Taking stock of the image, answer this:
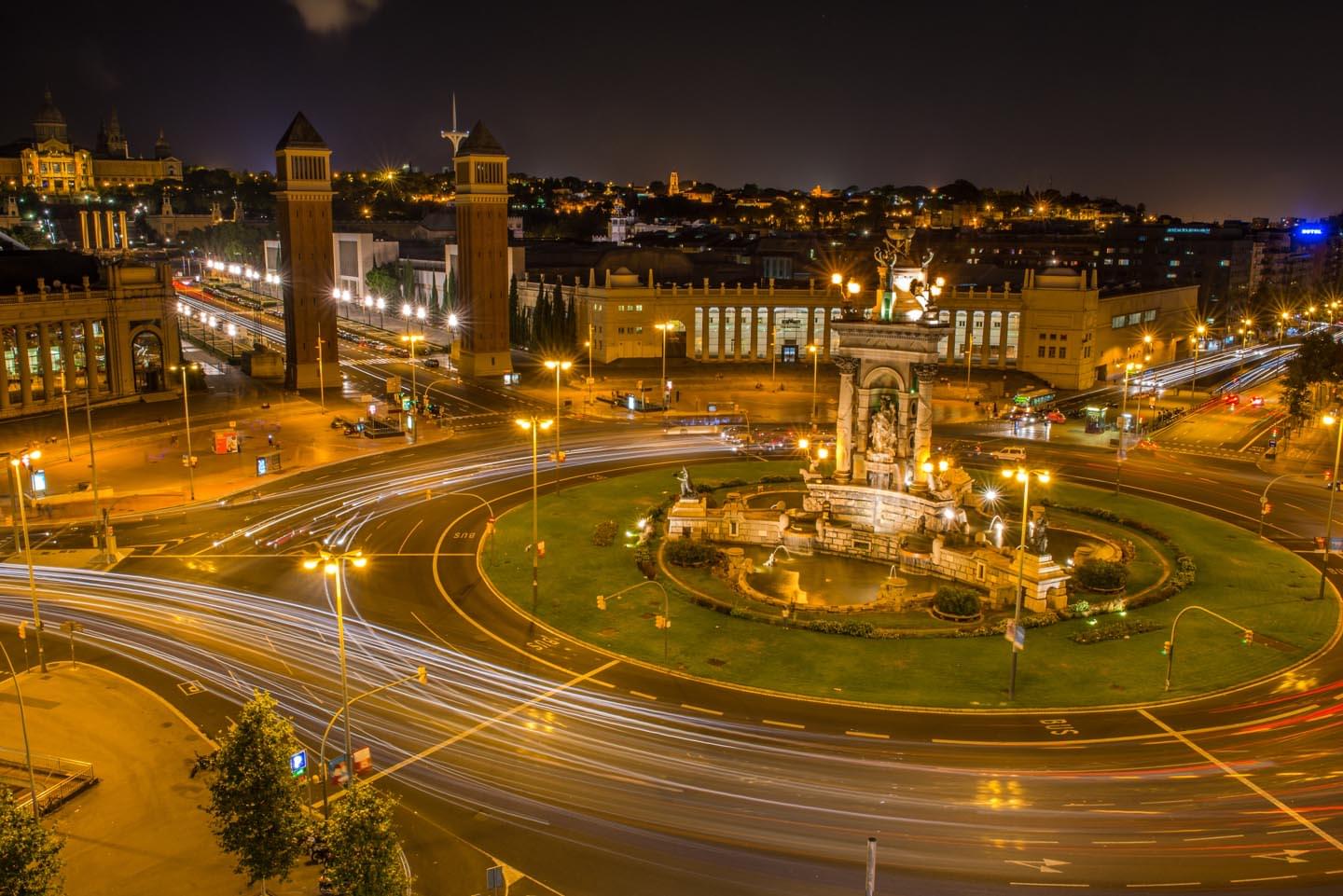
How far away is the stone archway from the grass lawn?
62.5 metres

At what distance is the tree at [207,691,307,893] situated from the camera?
1039 inches

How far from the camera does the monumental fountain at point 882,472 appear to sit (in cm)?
5947

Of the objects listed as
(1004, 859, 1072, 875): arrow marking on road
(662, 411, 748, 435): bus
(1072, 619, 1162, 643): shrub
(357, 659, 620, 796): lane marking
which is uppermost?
(662, 411, 748, 435): bus

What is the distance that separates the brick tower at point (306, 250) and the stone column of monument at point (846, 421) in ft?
218

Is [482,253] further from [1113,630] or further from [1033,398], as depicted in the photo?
[1113,630]

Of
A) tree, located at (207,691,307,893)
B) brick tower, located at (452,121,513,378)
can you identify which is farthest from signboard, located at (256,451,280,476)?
tree, located at (207,691,307,893)

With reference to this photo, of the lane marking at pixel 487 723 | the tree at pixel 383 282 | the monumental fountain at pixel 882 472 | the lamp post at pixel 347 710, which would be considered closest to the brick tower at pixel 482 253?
the tree at pixel 383 282

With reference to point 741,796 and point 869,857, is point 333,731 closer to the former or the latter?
point 741,796

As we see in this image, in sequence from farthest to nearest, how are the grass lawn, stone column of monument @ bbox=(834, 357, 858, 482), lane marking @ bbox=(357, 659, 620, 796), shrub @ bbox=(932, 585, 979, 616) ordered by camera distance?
stone column of monument @ bbox=(834, 357, 858, 482)
shrub @ bbox=(932, 585, 979, 616)
the grass lawn
lane marking @ bbox=(357, 659, 620, 796)

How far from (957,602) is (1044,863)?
20.5m

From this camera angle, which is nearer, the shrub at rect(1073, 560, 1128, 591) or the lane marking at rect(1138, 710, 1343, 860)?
the lane marking at rect(1138, 710, 1343, 860)

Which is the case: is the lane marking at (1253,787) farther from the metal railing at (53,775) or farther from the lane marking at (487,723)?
the metal railing at (53,775)

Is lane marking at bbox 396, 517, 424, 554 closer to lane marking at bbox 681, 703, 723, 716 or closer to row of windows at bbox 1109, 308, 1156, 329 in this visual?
lane marking at bbox 681, 703, 723, 716

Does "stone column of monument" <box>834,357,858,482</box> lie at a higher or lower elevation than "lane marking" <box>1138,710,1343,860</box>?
higher
